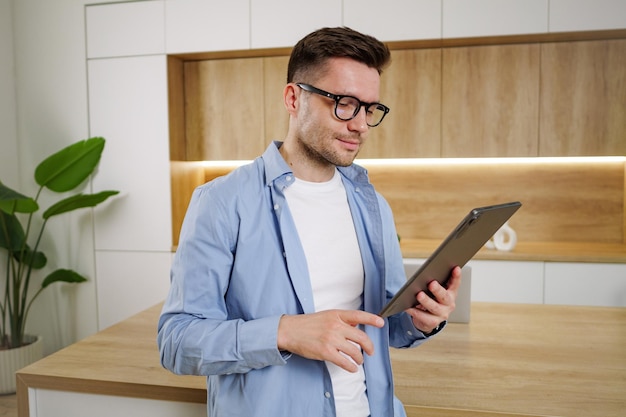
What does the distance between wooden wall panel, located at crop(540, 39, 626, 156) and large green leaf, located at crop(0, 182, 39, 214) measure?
3223mm

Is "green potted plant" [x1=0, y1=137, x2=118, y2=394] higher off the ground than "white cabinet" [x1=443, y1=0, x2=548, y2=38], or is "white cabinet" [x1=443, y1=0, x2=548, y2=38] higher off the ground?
"white cabinet" [x1=443, y1=0, x2=548, y2=38]

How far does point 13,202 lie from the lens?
10.6 feet

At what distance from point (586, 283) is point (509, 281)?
0.45 m

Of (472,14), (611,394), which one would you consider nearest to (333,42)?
(611,394)

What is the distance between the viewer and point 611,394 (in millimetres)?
1416

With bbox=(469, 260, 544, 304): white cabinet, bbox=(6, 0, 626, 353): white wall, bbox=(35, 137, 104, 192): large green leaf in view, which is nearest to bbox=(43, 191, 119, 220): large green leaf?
bbox=(35, 137, 104, 192): large green leaf

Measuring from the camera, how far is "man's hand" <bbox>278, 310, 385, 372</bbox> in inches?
38.2

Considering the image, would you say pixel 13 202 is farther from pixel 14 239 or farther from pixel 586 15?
pixel 586 15

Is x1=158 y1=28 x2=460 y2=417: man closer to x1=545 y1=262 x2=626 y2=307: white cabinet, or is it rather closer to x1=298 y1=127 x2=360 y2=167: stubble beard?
x1=298 y1=127 x2=360 y2=167: stubble beard

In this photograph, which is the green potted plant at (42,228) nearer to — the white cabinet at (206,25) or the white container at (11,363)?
the white container at (11,363)

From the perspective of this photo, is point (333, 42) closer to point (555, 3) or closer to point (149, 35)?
point (555, 3)

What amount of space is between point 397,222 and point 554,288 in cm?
121

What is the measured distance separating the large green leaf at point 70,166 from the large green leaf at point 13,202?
0.97 feet

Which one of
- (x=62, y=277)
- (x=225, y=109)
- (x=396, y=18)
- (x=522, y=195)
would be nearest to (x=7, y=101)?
(x=62, y=277)
